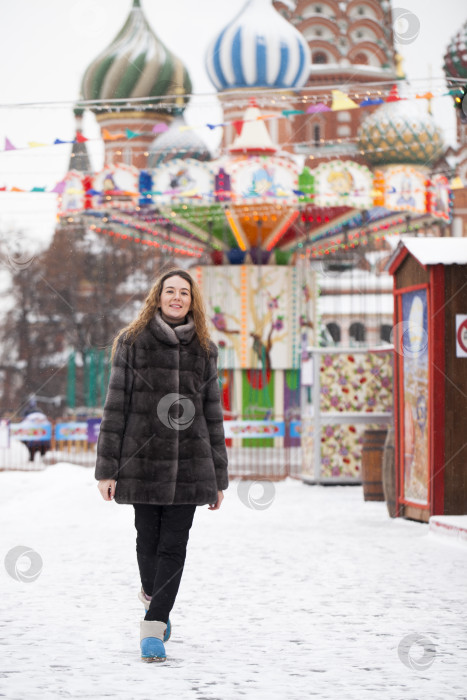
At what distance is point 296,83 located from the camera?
3341 cm

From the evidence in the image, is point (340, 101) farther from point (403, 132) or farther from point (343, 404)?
point (403, 132)

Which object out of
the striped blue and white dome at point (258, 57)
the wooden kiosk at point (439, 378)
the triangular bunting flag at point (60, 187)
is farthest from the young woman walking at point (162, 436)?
the striped blue and white dome at point (258, 57)

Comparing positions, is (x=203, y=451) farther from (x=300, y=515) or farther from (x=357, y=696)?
(x=300, y=515)

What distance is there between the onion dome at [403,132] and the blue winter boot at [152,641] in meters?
37.4

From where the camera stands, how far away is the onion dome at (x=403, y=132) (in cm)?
4303

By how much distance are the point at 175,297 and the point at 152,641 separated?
64.8 inches

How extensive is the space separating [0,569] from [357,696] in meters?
4.63

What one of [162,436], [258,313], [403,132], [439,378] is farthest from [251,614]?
[403,132]

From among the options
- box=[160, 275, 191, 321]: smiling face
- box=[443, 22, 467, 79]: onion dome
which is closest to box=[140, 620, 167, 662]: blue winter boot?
box=[160, 275, 191, 321]: smiling face

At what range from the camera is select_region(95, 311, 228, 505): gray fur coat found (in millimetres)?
5973

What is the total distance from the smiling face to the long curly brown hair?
0.12ft

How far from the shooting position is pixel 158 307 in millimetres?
6336

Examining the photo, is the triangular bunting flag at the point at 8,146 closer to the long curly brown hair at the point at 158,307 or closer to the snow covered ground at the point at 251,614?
the snow covered ground at the point at 251,614

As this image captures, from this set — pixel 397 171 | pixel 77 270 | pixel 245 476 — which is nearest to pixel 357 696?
pixel 245 476
